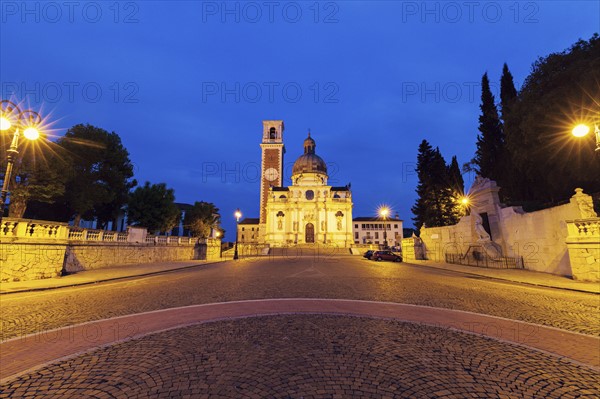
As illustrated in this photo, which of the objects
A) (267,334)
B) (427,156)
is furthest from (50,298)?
(427,156)

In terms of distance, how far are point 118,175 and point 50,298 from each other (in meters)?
27.9

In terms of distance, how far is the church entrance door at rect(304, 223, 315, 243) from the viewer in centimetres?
6900

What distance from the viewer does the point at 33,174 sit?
22.0m

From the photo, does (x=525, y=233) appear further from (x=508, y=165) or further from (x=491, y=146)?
(x=491, y=146)

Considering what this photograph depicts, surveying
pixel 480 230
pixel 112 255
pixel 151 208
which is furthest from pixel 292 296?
pixel 151 208

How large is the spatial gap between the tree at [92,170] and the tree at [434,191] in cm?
4051

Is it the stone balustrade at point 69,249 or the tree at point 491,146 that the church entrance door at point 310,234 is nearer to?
the stone balustrade at point 69,249

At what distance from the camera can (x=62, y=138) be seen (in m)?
28.5

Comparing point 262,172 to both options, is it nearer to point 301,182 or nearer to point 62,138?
point 301,182

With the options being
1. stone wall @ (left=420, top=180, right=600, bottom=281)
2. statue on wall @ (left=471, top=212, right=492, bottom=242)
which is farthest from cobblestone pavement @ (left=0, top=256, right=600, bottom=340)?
statue on wall @ (left=471, top=212, right=492, bottom=242)

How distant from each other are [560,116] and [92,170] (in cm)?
4264

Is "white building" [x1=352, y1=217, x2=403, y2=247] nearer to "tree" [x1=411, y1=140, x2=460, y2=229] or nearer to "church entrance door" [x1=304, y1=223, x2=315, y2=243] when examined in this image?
"church entrance door" [x1=304, y1=223, x2=315, y2=243]

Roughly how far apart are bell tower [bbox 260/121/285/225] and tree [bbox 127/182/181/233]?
38890mm

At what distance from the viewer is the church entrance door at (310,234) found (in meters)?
69.0
